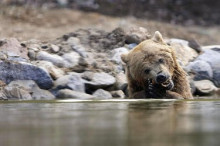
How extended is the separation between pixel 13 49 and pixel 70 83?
1.62 m

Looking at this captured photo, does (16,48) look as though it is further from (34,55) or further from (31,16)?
(31,16)

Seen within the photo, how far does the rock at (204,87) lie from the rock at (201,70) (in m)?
0.19

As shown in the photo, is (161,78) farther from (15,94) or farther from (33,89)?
(33,89)

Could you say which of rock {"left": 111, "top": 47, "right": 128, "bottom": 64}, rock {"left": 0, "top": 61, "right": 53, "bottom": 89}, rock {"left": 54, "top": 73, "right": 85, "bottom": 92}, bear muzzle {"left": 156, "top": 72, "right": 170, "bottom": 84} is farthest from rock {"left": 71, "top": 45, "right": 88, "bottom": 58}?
bear muzzle {"left": 156, "top": 72, "right": 170, "bottom": 84}

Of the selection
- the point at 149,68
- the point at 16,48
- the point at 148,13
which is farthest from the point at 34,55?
the point at 148,13

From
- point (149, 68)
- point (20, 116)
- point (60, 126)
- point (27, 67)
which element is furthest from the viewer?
point (27, 67)

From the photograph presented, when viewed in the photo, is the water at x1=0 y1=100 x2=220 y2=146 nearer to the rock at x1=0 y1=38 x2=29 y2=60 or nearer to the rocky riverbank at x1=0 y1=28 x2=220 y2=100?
the rocky riverbank at x1=0 y1=28 x2=220 y2=100

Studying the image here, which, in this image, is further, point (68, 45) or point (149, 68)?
point (68, 45)

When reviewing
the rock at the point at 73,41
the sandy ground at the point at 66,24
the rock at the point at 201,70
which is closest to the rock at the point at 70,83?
the rock at the point at 73,41

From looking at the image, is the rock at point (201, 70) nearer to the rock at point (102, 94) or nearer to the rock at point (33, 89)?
the rock at point (102, 94)

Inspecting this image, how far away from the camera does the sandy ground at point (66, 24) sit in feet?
57.2

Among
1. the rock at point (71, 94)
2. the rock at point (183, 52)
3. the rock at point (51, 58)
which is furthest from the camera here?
the rock at point (183, 52)

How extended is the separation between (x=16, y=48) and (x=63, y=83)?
5.18 feet

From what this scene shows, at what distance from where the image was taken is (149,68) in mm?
9047
